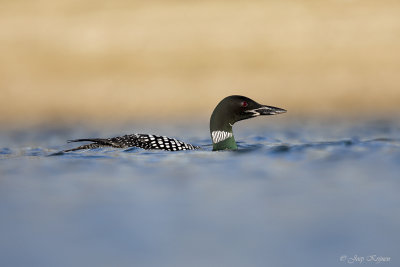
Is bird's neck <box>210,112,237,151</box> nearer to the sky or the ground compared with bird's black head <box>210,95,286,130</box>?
nearer to the ground

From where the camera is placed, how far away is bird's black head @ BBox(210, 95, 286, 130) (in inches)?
256

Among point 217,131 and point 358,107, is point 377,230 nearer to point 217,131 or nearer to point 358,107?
point 217,131

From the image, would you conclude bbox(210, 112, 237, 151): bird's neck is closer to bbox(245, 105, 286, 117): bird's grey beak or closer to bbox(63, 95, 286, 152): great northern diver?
bbox(63, 95, 286, 152): great northern diver

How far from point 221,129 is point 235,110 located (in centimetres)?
22

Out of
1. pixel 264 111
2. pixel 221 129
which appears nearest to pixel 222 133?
pixel 221 129

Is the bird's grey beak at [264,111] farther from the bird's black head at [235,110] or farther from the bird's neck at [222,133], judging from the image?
the bird's neck at [222,133]

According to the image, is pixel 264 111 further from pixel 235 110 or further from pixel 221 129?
pixel 221 129

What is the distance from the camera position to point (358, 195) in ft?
13.3

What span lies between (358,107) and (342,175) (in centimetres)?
949

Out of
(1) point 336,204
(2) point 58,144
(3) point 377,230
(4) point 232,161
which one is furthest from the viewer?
(2) point 58,144

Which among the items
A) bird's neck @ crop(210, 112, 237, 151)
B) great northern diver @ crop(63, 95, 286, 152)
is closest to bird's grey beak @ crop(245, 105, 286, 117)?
great northern diver @ crop(63, 95, 286, 152)

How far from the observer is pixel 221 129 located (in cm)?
658

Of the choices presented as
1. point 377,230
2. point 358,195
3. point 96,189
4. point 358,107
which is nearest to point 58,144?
point 96,189

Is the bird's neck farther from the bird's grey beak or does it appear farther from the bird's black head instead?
the bird's grey beak
